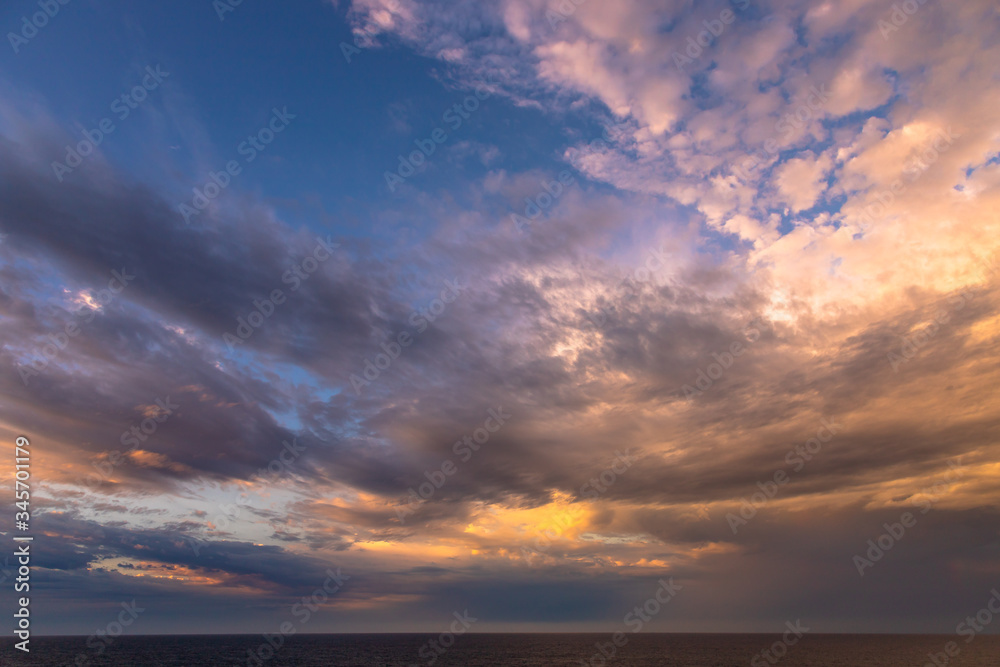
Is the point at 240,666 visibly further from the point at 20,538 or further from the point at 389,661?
the point at 20,538

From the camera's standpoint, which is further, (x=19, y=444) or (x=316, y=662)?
(x=316, y=662)

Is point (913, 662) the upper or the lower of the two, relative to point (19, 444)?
lower

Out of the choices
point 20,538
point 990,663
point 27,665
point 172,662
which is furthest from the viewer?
point 172,662

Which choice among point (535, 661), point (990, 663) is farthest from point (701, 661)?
point (990, 663)

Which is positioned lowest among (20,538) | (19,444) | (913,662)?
(913,662)

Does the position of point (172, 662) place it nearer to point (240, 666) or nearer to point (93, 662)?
point (93, 662)

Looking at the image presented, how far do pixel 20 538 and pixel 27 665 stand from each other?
15951cm

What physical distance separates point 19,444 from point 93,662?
169090 millimetres

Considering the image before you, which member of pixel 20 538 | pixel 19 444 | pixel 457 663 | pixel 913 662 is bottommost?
pixel 913 662

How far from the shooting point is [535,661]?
536 feet

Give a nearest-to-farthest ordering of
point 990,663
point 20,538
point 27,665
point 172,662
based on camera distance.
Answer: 1. point 20,538
2. point 27,665
3. point 990,663
4. point 172,662

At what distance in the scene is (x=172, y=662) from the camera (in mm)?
155500

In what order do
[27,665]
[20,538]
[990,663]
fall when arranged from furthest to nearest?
[990,663] → [27,665] → [20,538]

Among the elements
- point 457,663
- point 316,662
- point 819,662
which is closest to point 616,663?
point 457,663
